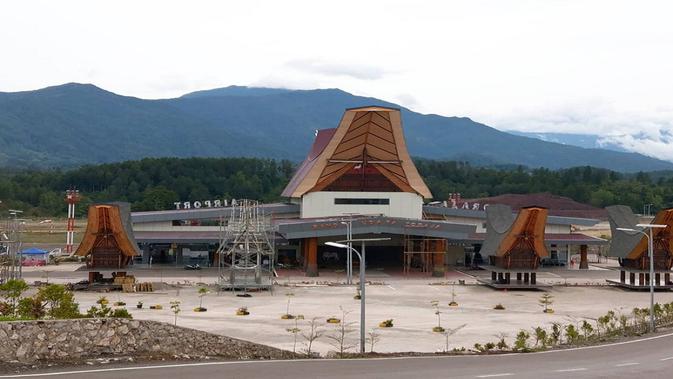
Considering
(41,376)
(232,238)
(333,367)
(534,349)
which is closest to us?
(41,376)

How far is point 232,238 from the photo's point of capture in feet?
247

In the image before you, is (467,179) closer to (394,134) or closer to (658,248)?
(394,134)

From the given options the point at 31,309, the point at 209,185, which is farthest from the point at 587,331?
the point at 209,185

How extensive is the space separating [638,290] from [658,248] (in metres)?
3.95

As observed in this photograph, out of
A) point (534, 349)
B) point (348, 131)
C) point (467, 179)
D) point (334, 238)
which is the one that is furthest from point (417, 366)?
point (467, 179)

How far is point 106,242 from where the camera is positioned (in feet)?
216

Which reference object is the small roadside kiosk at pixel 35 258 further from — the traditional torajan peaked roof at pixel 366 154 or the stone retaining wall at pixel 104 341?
the stone retaining wall at pixel 104 341

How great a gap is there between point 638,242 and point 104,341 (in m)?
52.2

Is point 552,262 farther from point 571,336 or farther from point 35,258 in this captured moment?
point 571,336

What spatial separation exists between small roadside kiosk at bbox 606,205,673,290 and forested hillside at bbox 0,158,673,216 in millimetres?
83779

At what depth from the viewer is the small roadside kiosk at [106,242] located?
215ft

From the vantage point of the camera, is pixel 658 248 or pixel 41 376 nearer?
pixel 41 376

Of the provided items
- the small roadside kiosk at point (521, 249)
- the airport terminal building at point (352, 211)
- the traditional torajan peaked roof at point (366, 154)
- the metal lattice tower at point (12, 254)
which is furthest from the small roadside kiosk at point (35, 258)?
the small roadside kiosk at point (521, 249)

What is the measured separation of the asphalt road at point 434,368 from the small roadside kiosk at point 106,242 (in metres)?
40.0
